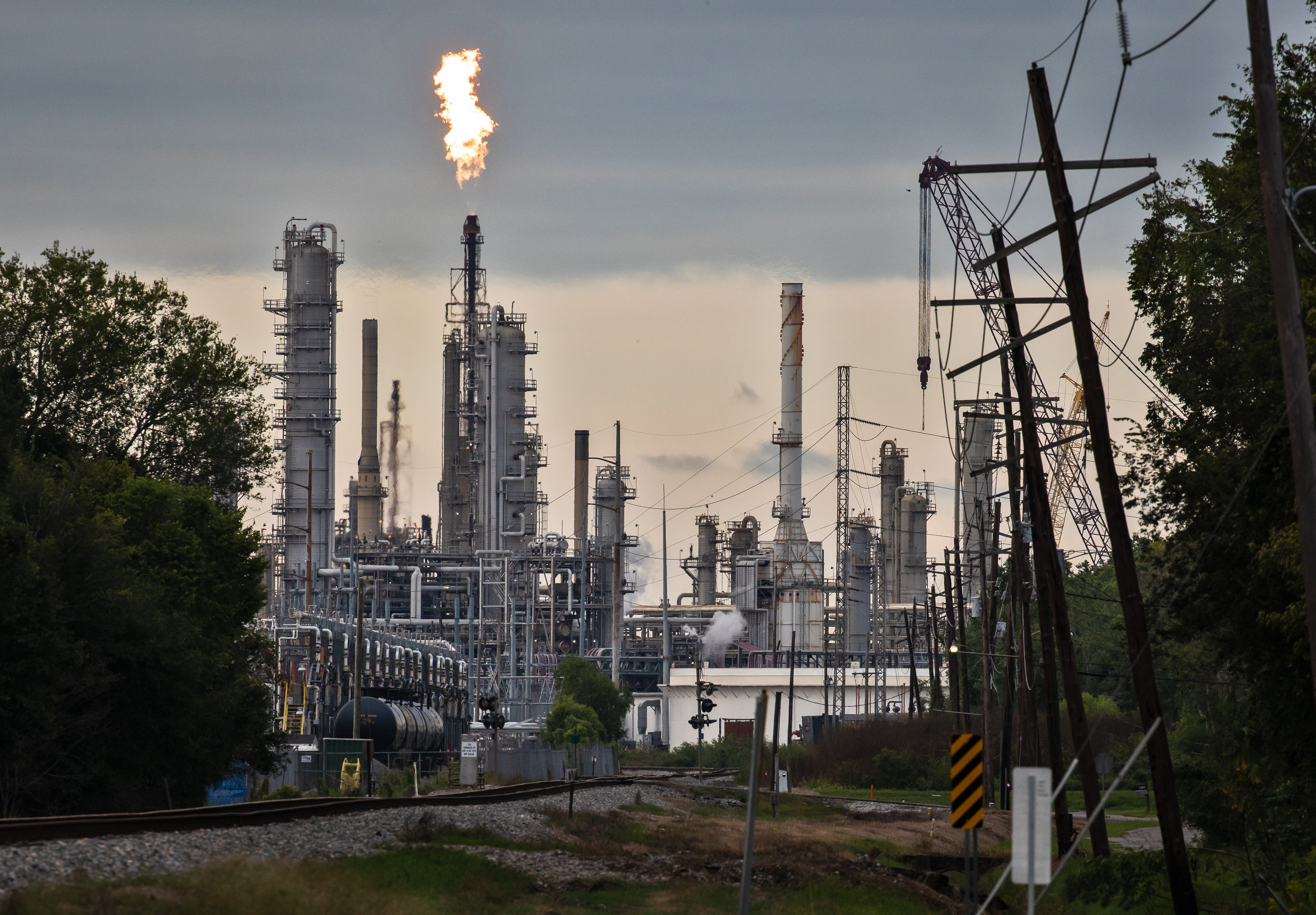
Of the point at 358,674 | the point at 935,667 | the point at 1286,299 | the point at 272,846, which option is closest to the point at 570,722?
the point at 935,667

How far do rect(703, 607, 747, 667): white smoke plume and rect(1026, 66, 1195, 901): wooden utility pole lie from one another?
108 meters

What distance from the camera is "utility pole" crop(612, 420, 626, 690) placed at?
104 meters

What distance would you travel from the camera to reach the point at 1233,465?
22.8m

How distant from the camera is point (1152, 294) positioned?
28.5 m

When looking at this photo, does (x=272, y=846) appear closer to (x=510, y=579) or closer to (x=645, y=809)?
(x=645, y=809)

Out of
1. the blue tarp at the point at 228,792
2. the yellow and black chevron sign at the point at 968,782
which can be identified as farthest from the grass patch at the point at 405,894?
the blue tarp at the point at 228,792

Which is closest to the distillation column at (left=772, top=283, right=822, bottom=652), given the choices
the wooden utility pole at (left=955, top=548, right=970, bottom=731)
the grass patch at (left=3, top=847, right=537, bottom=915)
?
the wooden utility pole at (left=955, top=548, right=970, bottom=731)

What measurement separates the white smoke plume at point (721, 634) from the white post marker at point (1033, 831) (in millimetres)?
115471

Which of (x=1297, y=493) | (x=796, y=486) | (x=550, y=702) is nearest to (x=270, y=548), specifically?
(x=550, y=702)

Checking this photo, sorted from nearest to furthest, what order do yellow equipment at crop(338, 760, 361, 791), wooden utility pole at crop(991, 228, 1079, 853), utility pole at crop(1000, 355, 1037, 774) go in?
wooden utility pole at crop(991, 228, 1079, 853) < utility pole at crop(1000, 355, 1037, 774) < yellow equipment at crop(338, 760, 361, 791)

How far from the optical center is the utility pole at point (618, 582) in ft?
342

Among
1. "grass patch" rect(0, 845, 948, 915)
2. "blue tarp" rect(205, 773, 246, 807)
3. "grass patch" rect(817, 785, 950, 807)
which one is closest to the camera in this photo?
"grass patch" rect(0, 845, 948, 915)

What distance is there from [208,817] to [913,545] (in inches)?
4623

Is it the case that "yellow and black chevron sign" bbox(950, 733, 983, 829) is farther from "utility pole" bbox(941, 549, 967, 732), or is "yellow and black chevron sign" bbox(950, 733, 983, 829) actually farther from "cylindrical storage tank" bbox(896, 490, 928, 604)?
"cylindrical storage tank" bbox(896, 490, 928, 604)
